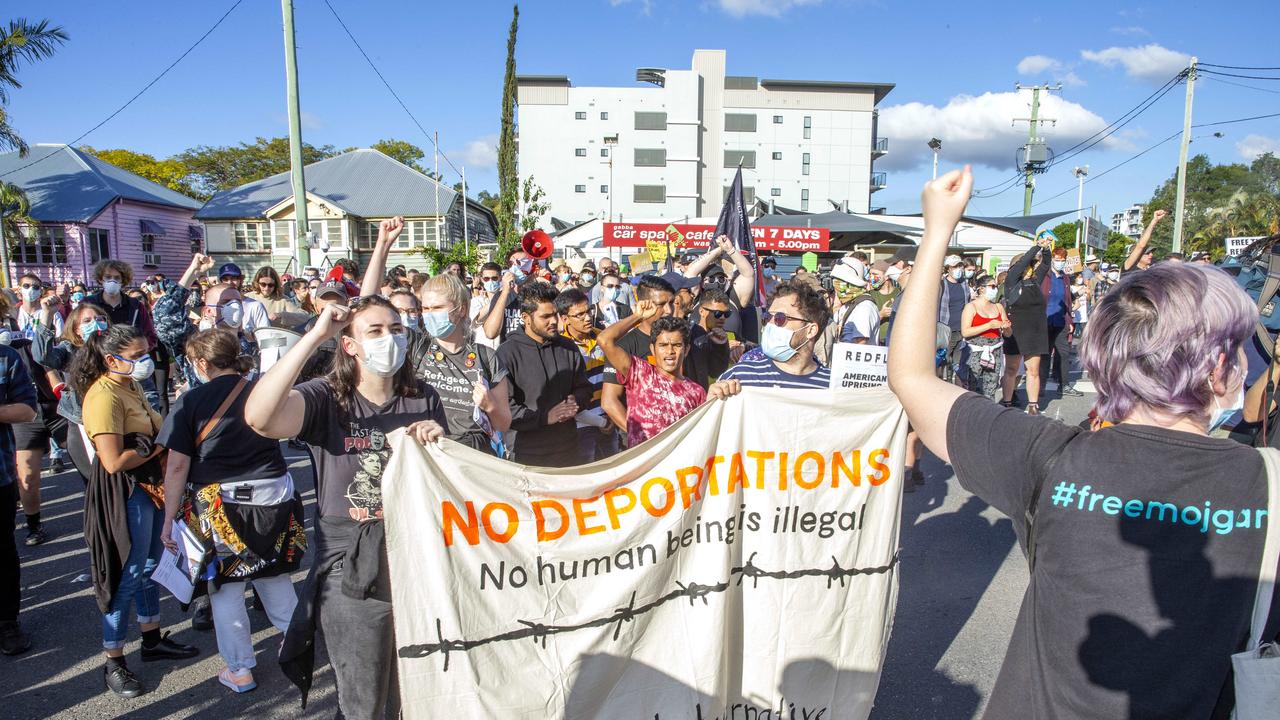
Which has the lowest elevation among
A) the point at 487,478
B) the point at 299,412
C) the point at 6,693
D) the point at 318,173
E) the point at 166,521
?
the point at 6,693

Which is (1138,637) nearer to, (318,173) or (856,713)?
(856,713)

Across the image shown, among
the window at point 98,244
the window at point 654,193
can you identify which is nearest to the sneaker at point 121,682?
the window at point 98,244

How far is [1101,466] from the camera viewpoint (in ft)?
4.54

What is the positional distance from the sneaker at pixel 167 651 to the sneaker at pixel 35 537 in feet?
7.90

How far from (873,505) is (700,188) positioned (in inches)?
2390

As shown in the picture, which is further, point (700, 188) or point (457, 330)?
point (700, 188)

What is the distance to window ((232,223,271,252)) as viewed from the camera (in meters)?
35.8

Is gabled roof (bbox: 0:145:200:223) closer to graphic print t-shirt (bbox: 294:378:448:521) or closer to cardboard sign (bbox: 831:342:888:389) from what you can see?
graphic print t-shirt (bbox: 294:378:448:521)

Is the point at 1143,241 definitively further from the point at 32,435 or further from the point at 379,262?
the point at 32,435

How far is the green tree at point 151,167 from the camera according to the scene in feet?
174

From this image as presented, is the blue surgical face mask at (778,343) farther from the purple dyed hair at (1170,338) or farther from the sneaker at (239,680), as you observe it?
the sneaker at (239,680)

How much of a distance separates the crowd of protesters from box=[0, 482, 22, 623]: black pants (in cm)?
1

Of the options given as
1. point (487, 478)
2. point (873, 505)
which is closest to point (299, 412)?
point (487, 478)

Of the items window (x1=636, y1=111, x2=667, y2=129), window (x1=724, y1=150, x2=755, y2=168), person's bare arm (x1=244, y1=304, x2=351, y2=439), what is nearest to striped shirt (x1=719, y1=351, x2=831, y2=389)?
person's bare arm (x1=244, y1=304, x2=351, y2=439)
